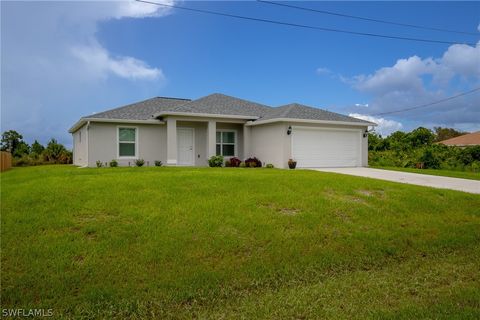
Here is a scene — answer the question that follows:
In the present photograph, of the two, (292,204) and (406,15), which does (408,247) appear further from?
(406,15)

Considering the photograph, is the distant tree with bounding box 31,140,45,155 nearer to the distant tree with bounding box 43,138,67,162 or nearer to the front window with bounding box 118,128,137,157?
the distant tree with bounding box 43,138,67,162

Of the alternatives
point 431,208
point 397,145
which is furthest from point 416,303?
point 397,145

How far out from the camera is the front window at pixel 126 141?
60.1ft

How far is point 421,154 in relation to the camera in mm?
22062

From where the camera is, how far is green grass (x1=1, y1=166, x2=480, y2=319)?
412cm

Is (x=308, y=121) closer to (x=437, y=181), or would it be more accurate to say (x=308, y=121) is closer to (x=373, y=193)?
(x=437, y=181)

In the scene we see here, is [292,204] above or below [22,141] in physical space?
below

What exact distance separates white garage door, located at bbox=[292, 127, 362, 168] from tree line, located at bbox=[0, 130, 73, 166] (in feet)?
65.1

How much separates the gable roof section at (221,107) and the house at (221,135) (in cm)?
6

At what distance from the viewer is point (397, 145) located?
2678cm

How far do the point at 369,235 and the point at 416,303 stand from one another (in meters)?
2.48

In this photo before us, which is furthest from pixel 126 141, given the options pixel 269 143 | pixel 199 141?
pixel 269 143

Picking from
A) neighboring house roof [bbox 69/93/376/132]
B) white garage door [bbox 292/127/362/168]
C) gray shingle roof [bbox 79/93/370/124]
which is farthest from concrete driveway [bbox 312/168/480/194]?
gray shingle roof [bbox 79/93/370/124]

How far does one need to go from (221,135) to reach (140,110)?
513 centimetres
